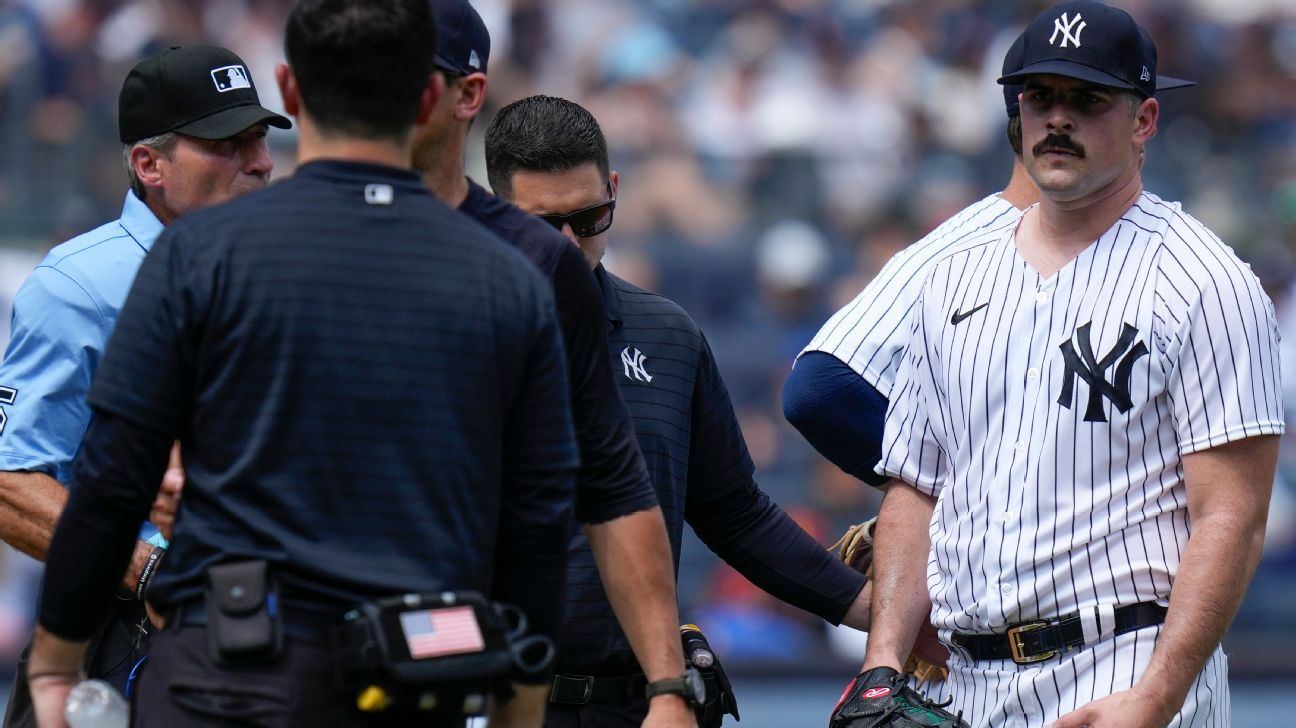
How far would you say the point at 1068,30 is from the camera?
367cm

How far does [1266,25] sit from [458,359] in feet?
32.0

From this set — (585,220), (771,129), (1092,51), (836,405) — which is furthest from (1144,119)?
(771,129)

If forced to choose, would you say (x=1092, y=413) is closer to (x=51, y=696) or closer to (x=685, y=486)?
(x=685, y=486)

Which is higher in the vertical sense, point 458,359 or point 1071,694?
point 458,359

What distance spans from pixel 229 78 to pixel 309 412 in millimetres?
1720

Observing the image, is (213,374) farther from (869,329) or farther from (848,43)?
(848,43)

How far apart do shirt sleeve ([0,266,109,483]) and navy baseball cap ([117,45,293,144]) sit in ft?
1.60

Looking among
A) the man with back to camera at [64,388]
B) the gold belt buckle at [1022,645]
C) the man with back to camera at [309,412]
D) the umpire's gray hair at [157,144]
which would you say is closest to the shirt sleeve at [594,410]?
the man with back to camera at [309,412]

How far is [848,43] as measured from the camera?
35.4 feet

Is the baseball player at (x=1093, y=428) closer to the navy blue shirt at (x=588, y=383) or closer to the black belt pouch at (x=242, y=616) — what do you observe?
the navy blue shirt at (x=588, y=383)

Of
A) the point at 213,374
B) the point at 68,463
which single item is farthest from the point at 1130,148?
the point at 68,463

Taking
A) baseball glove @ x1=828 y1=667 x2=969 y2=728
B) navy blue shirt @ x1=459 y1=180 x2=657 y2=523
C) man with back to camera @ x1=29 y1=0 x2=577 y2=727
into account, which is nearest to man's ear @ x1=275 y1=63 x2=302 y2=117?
man with back to camera @ x1=29 y1=0 x2=577 y2=727

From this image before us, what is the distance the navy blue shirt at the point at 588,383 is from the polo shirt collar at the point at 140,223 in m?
0.98

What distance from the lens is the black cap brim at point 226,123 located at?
154 inches
